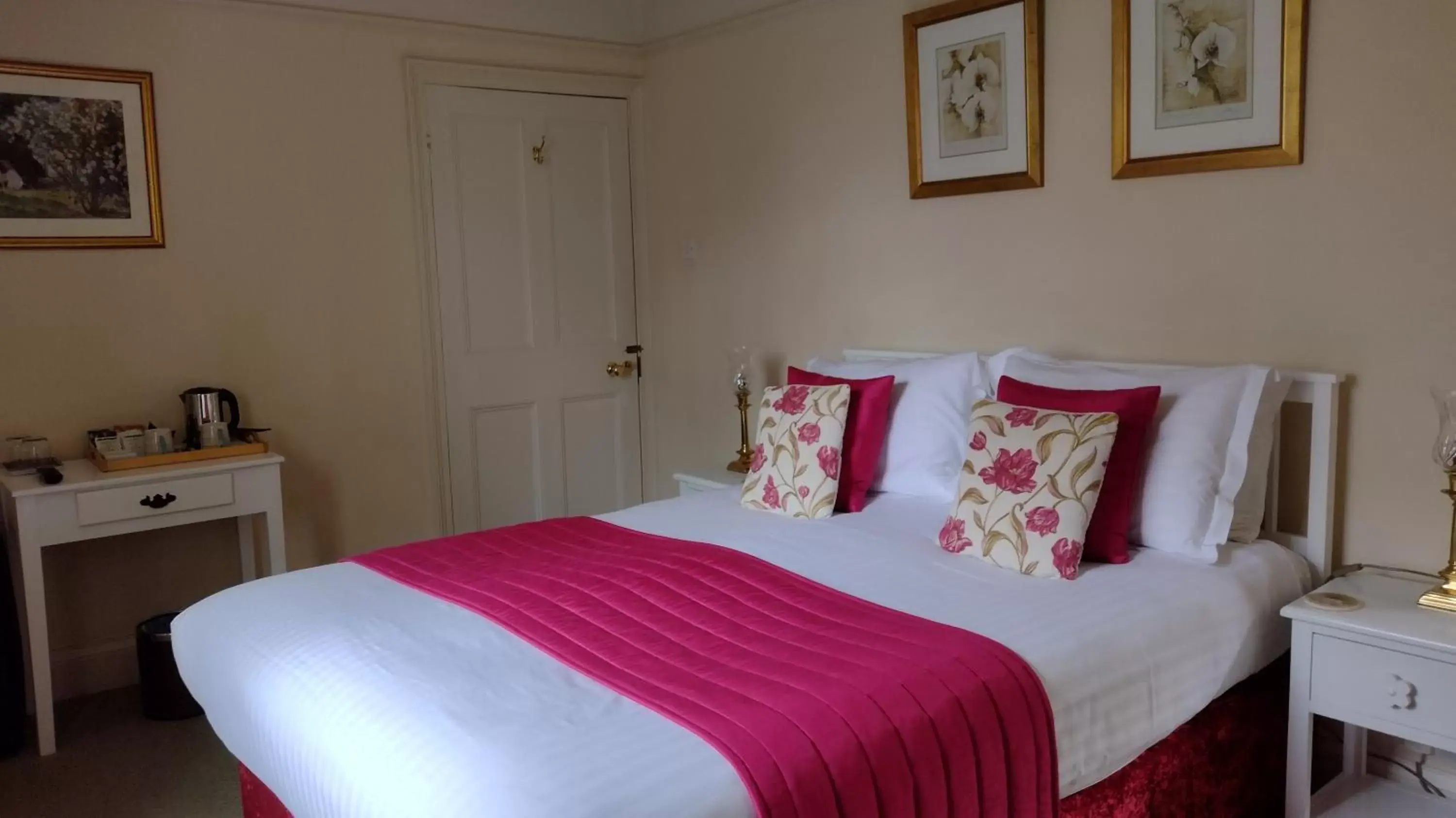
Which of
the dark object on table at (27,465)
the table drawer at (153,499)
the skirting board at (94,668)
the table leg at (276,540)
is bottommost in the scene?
the skirting board at (94,668)

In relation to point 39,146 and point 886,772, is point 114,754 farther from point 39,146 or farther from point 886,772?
point 886,772

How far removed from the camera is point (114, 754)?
116 inches

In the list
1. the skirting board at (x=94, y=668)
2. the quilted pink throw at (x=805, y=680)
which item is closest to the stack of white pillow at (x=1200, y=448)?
the quilted pink throw at (x=805, y=680)

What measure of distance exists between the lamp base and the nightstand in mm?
1973

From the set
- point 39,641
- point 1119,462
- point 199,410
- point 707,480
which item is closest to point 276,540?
point 199,410

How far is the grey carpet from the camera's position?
2.66 metres

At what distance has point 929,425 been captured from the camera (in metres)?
2.93

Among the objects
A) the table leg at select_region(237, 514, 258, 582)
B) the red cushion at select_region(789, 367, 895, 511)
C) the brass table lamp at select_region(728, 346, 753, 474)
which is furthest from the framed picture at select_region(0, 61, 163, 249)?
the red cushion at select_region(789, 367, 895, 511)

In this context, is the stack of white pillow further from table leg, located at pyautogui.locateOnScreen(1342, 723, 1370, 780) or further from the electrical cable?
table leg, located at pyautogui.locateOnScreen(1342, 723, 1370, 780)

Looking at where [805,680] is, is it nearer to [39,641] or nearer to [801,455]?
[801,455]

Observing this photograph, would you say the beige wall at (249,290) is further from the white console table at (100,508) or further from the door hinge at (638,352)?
the door hinge at (638,352)

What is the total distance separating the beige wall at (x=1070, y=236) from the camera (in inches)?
91.4

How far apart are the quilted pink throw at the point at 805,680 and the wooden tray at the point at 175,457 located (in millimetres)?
1321

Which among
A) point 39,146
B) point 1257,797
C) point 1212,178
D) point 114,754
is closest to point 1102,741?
point 1257,797
